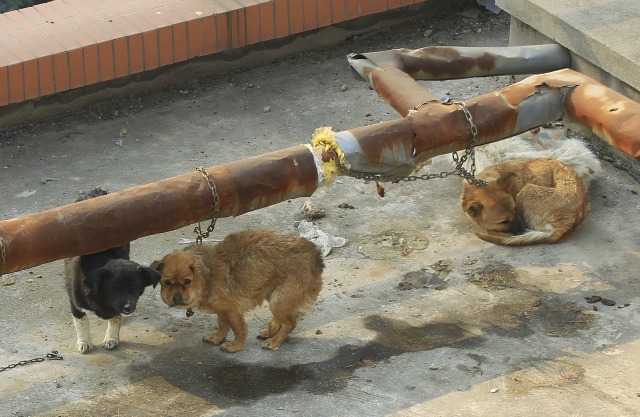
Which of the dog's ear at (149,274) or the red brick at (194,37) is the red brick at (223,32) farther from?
the dog's ear at (149,274)

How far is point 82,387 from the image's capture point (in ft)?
25.1

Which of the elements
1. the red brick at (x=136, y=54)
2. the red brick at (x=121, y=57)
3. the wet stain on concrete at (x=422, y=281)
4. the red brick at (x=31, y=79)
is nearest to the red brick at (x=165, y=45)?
the red brick at (x=136, y=54)

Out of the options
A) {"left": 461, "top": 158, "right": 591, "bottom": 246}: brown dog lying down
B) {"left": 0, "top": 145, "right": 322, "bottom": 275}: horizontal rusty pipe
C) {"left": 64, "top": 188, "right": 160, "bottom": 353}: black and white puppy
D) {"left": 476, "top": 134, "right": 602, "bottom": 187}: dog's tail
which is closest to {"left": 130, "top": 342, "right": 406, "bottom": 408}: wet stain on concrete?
{"left": 64, "top": 188, "right": 160, "bottom": 353}: black and white puppy

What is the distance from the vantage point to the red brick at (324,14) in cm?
1112

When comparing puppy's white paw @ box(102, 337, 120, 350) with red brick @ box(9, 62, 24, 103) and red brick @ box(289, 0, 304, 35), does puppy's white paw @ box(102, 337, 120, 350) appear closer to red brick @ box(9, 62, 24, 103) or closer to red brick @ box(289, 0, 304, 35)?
red brick @ box(9, 62, 24, 103)

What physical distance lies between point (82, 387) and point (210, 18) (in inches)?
164

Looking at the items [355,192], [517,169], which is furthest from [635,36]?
[355,192]

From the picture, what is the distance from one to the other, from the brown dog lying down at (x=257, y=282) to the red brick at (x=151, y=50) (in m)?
2.92

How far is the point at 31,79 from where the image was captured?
33.3 ft

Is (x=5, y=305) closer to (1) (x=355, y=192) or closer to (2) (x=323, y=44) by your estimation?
(1) (x=355, y=192)

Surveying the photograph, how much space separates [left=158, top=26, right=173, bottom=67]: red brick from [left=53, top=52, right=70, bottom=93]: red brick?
830 mm

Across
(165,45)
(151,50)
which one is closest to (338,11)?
(165,45)

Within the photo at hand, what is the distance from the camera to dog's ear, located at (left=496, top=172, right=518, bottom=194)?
31.7 ft

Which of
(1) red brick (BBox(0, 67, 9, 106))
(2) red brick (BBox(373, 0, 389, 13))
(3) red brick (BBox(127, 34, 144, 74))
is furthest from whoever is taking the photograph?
(2) red brick (BBox(373, 0, 389, 13))
